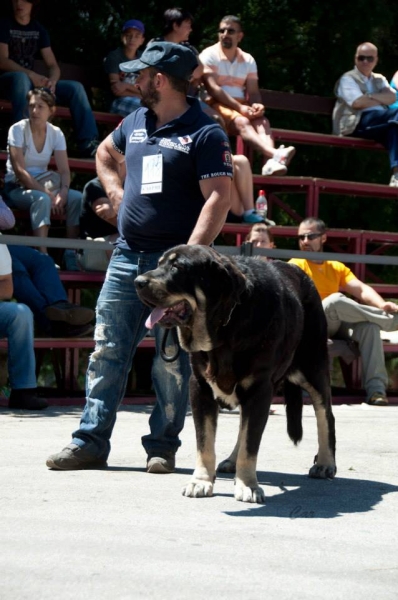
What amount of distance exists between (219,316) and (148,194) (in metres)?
0.97

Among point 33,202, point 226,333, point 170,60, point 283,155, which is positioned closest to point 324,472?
point 226,333

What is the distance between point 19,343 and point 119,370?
9.55ft

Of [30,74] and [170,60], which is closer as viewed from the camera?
[170,60]

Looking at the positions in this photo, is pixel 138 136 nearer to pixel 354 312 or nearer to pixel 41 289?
pixel 41 289

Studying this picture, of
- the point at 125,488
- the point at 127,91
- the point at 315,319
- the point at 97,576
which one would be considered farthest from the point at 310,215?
the point at 97,576

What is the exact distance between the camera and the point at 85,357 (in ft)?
43.8

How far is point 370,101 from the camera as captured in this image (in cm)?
1396

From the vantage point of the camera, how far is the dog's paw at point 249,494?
5.47 metres

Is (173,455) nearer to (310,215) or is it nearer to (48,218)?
(48,218)

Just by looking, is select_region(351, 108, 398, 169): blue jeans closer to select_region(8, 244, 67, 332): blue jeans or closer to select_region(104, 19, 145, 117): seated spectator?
select_region(104, 19, 145, 117): seated spectator

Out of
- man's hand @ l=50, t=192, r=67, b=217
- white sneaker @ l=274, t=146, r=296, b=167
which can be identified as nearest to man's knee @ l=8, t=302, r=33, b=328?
man's hand @ l=50, t=192, r=67, b=217

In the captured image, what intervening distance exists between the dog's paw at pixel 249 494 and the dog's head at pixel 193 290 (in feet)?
A: 2.33

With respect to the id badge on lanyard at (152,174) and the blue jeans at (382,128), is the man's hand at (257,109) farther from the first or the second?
the id badge on lanyard at (152,174)

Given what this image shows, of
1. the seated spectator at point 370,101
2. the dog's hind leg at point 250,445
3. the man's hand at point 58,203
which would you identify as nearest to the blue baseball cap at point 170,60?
the dog's hind leg at point 250,445
